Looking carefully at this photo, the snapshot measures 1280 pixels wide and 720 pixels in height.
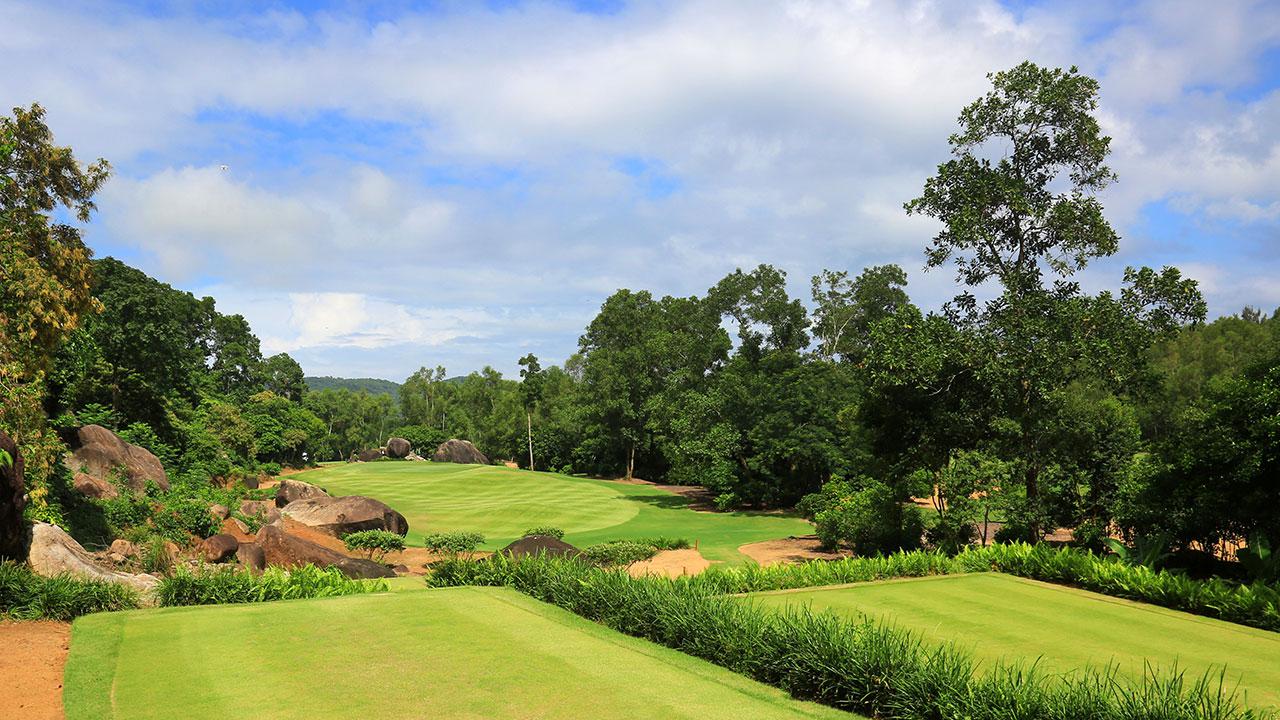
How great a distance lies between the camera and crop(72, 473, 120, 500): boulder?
22125mm

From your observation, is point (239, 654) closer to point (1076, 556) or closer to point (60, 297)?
point (60, 297)

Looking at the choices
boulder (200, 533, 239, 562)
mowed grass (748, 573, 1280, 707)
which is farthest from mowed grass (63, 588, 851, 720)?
boulder (200, 533, 239, 562)

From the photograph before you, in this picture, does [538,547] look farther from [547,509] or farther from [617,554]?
[547,509]

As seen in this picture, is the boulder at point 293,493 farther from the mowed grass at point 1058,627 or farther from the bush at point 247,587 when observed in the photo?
the mowed grass at point 1058,627

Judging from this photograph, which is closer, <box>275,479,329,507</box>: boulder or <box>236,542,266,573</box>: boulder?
<box>236,542,266,573</box>: boulder

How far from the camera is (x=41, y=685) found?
8.59 metres

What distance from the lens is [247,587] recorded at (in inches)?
535

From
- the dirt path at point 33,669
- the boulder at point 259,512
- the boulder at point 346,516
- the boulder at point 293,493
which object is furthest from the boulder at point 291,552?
the boulder at point 293,493

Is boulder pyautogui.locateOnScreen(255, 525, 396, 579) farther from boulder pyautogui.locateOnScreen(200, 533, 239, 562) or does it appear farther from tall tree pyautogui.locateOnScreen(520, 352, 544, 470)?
tall tree pyautogui.locateOnScreen(520, 352, 544, 470)

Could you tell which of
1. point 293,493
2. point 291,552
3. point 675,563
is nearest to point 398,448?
point 293,493

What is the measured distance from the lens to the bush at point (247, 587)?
1296 centimetres

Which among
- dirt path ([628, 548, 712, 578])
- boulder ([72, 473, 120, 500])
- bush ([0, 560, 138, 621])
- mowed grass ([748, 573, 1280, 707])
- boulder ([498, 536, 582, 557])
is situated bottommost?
dirt path ([628, 548, 712, 578])

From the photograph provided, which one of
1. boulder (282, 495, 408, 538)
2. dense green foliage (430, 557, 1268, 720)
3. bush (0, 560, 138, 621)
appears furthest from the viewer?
boulder (282, 495, 408, 538)

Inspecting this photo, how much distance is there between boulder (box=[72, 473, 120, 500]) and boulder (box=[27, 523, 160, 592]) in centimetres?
812
